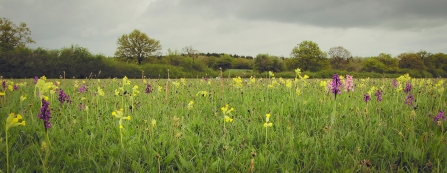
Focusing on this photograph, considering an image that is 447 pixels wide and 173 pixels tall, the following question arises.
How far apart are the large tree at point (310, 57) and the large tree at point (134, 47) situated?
34.0 metres

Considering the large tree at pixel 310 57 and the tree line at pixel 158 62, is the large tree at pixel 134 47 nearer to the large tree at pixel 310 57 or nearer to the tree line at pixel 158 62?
the tree line at pixel 158 62

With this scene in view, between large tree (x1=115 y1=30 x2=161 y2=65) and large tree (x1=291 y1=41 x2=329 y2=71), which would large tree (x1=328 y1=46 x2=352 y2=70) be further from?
large tree (x1=115 y1=30 x2=161 y2=65)

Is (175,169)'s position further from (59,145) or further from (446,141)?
(446,141)

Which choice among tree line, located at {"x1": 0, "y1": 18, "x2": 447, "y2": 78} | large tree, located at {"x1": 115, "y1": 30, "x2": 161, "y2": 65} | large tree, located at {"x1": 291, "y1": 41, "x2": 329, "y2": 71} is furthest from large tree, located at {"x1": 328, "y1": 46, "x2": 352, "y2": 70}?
large tree, located at {"x1": 115, "y1": 30, "x2": 161, "y2": 65}

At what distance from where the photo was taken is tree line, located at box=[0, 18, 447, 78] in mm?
30750

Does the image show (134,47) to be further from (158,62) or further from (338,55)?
(338,55)

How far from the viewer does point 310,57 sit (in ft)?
198

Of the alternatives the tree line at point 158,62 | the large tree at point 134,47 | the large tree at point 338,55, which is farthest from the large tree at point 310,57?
the large tree at point 134,47

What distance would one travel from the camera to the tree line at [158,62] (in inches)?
1211

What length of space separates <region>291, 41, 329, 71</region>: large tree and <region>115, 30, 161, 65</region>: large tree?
1337 inches

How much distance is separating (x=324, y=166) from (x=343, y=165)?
190mm

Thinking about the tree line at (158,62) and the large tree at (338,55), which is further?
the large tree at (338,55)

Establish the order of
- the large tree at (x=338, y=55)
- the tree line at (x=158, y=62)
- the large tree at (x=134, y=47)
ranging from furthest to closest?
the large tree at (x=338, y=55)
the large tree at (x=134, y=47)
the tree line at (x=158, y=62)

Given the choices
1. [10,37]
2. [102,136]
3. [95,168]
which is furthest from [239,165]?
[10,37]
